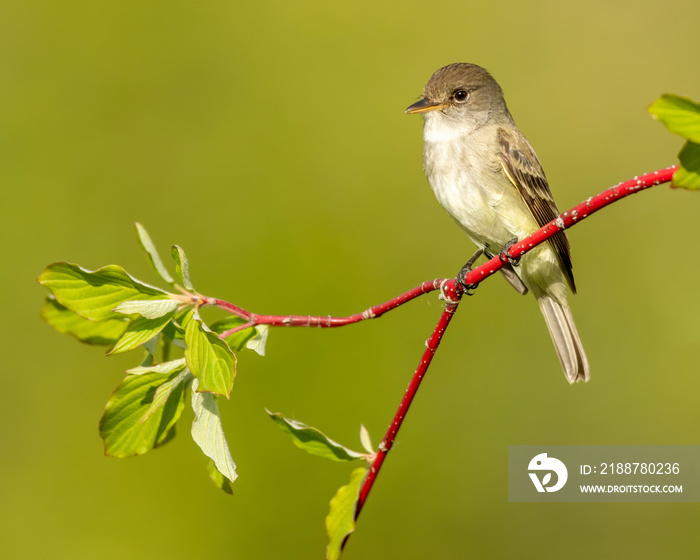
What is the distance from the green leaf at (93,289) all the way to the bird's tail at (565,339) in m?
2.12

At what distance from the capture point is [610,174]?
5305 mm

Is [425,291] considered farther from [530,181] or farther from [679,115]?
[530,181]

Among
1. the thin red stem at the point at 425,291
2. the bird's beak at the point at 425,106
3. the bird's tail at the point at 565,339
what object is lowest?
the thin red stem at the point at 425,291

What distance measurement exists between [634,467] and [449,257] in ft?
5.84

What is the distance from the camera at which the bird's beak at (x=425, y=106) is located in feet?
10.0

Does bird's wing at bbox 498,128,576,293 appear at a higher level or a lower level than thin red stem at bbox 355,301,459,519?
higher

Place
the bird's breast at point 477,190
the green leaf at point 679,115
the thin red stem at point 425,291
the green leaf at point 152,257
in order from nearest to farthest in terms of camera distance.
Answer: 1. the green leaf at point 679,115
2. the thin red stem at point 425,291
3. the green leaf at point 152,257
4. the bird's breast at point 477,190

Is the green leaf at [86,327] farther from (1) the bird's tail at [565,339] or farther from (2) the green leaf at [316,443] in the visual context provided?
(1) the bird's tail at [565,339]

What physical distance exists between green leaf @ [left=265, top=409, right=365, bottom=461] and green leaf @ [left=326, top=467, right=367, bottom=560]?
52mm

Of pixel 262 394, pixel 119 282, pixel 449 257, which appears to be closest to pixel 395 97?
pixel 449 257

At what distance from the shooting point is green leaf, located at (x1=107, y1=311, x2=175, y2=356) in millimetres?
1488

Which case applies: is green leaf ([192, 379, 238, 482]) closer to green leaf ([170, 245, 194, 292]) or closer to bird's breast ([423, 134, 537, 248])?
green leaf ([170, 245, 194, 292])

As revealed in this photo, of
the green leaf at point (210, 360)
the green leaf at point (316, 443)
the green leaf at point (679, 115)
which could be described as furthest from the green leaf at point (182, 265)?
the green leaf at point (679, 115)

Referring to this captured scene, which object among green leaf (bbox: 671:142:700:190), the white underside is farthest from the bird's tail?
green leaf (bbox: 671:142:700:190)
